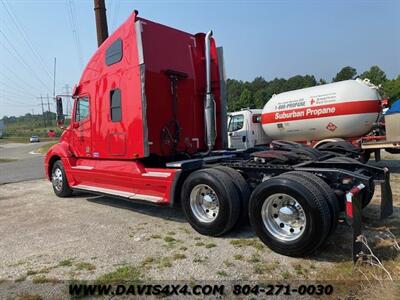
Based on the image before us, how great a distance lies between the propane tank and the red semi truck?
5.22m

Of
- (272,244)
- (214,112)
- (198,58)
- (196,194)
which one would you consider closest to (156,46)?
(198,58)

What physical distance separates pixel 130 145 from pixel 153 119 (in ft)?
2.23

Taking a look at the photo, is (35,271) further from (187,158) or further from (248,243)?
(187,158)

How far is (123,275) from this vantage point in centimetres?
420

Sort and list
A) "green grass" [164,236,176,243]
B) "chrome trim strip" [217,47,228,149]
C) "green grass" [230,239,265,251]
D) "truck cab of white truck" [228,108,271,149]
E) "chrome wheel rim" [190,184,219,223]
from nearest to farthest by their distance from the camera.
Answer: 1. "green grass" [230,239,265,251]
2. "green grass" [164,236,176,243]
3. "chrome wheel rim" [190,184,219,223]
4. "chrome trim strip" [217,47,228,149]
5. "truck cab of white truck" [228,108,271,149]

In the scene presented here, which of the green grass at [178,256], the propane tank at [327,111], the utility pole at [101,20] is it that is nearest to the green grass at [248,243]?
the green grass at [178,256]

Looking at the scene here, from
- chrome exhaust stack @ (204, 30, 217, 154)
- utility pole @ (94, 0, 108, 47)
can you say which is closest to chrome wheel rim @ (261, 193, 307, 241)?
chrome exhaust stack @ (204, 30, 217, 154)

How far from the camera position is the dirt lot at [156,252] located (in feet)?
13.6

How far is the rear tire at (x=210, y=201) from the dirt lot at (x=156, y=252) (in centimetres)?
21

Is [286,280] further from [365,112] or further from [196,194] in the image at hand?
[365,112]

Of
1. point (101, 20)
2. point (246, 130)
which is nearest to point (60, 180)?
point (101, 20)

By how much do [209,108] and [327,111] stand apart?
19.5ft

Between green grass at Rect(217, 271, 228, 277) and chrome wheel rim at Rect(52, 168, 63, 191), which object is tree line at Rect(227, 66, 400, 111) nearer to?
chrome wheel rim at Rect(52, 168, 63, 191)

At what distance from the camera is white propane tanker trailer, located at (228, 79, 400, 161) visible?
11273 millimetres
